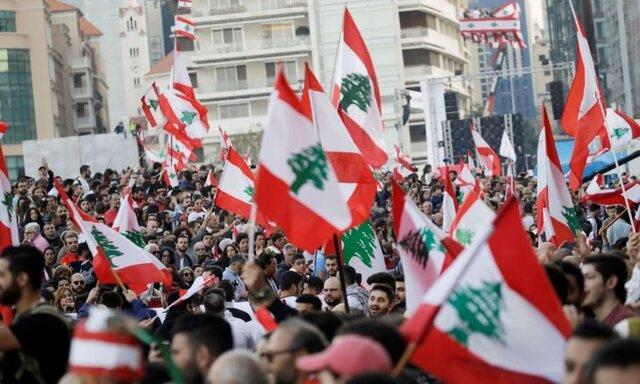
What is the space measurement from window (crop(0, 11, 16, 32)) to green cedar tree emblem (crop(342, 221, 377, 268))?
93090mm

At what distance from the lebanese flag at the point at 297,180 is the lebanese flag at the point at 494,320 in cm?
251

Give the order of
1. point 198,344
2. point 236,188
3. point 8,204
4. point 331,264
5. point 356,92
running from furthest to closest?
point 236,188
point 331,264
point 356,92
point 8,204
point 198,344

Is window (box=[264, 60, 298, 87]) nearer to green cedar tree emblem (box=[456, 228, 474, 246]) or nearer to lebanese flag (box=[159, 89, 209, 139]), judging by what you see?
lebanese flag (box=[159, 89, 209, 139])

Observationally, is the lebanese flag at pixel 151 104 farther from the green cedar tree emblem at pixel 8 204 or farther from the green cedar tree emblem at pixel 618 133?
the green cedar tree emblem at pixel 8 204

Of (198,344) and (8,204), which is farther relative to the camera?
(8,204)

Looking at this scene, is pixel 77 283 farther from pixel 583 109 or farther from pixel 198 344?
pixel 198 344

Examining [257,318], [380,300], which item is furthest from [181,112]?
[257,318]

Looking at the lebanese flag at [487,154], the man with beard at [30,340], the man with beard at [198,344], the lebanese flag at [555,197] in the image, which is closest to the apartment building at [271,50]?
the lebanese flag at [487,154]

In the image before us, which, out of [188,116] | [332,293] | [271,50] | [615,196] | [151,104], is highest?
[271,50]

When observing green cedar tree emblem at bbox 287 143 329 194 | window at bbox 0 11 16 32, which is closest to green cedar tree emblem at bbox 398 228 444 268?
green cedar tree emblem at bbox 287 143 329 194

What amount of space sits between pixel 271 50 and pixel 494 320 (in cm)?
9812

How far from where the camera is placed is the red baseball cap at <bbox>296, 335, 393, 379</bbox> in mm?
6332

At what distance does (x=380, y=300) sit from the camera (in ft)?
40.1

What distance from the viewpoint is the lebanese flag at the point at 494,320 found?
7.10m
